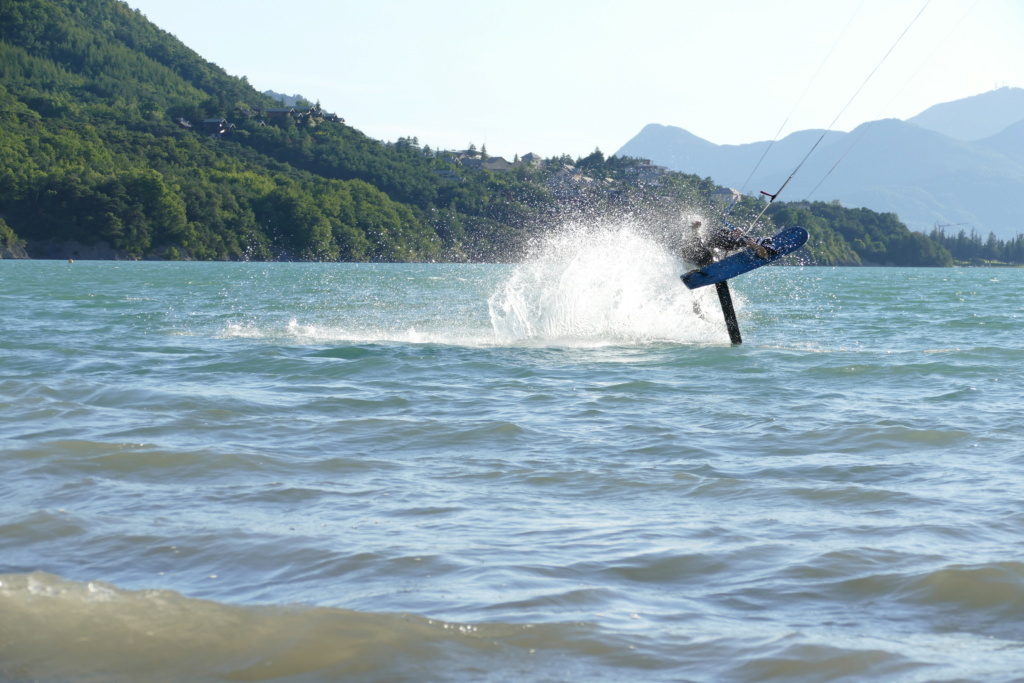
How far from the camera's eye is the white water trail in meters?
25.8

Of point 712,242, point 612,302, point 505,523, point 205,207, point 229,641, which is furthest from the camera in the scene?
point 205,207

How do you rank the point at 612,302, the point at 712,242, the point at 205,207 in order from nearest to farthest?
the point at 712,242 < the point at 612,302 < the point at 205,207

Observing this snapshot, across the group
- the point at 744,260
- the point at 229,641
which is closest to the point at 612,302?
the point at 744,260

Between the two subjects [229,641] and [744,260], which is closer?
[229,641]

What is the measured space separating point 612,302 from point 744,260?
25.7 ft

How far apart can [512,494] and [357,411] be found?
502 cm

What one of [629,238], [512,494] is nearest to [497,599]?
[512,494]

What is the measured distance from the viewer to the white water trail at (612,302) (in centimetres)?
2577

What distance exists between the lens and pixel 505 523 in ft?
24.8

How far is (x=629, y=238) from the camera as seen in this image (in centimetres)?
2780

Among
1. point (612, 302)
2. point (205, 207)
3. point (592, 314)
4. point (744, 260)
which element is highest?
point (205, 207)

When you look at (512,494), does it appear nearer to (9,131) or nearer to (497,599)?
(497,599)

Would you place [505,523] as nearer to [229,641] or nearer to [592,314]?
[229,641]

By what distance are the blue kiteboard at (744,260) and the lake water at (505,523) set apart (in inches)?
84.3
